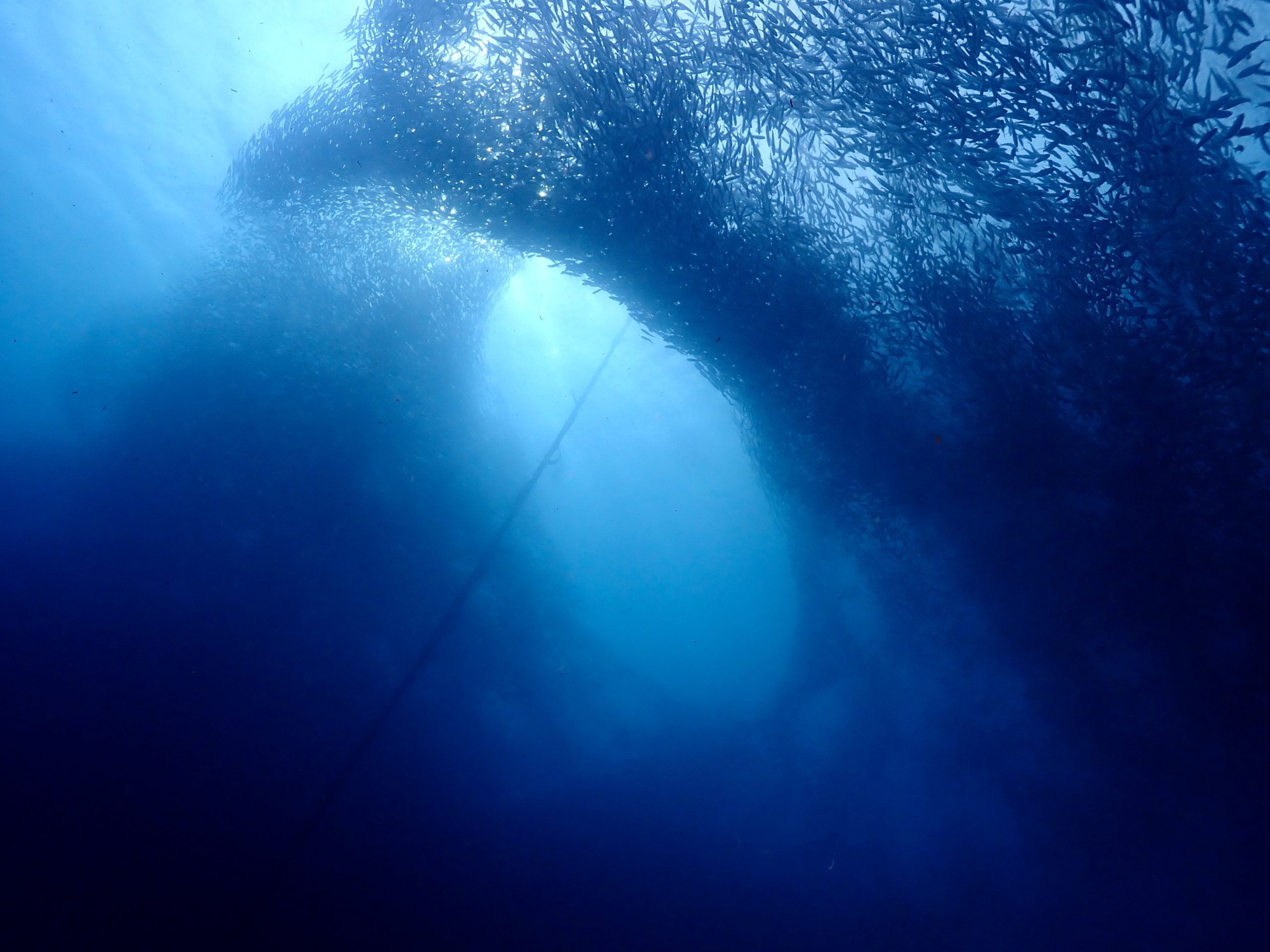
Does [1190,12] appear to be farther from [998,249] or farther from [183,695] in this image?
[183,695]

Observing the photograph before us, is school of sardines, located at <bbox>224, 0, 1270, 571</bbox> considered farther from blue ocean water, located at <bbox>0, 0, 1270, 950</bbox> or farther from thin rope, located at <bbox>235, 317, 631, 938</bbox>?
thin rope, located at <bbox>235, 317, 631, 938</bbox>

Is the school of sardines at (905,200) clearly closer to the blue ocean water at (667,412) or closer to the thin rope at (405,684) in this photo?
the blue ocean water at (667,412)

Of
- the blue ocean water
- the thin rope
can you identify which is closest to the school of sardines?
the blue ocean water

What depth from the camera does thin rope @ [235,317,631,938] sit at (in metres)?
8.62

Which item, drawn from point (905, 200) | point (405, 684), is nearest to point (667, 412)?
point (405, 684)

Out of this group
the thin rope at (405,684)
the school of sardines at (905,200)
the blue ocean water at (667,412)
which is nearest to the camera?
the school of sardines at (905,200)

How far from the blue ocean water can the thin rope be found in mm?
111

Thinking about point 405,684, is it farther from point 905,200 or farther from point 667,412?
point 905,200

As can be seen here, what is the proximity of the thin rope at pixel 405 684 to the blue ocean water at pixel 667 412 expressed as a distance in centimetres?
11

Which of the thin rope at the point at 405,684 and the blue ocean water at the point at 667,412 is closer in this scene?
the blue ocean water at the point at 667,412

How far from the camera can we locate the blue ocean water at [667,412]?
184 inches

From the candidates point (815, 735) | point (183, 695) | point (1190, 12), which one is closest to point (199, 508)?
point (183, 695)

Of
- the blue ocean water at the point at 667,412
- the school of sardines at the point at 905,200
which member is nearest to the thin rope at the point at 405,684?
the blue ocean water at the point at 667,412

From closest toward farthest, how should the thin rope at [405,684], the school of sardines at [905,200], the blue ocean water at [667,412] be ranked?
the school of sardines at [905,200]
the blue ocean water at [667,412]
the thin rope at [405,684]
